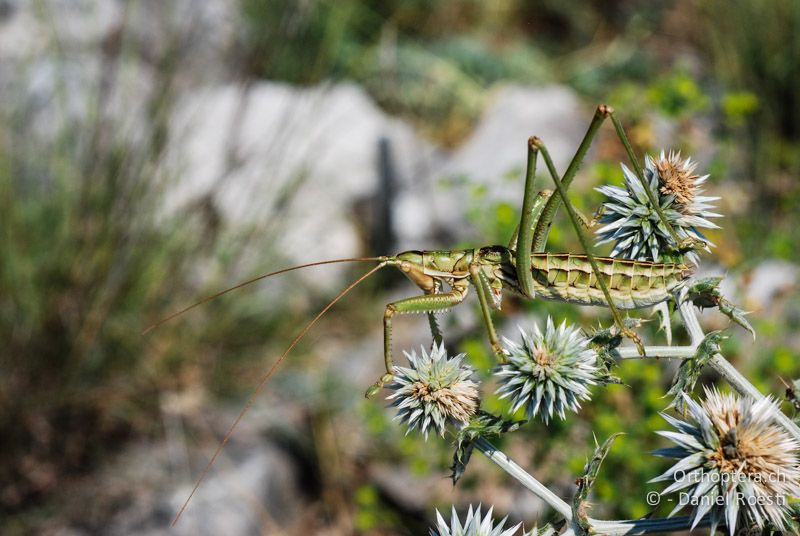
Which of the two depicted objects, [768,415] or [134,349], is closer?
[768,415]

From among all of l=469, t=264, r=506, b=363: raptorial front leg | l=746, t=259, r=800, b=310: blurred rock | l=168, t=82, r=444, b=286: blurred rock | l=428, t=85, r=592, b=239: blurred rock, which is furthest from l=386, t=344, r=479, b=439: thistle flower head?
l=428, t=85, r=592, b=239: blurred rock

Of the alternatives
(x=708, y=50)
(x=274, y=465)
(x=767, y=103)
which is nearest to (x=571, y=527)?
(x=274, y=465)

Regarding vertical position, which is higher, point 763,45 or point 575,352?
point 763,45

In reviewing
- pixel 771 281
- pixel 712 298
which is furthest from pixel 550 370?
pixel 771 281

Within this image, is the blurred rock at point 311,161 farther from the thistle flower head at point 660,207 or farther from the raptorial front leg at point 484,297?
the thistle flower head at point 660,207

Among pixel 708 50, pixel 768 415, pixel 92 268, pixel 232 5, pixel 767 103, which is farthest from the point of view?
pixel 232 5

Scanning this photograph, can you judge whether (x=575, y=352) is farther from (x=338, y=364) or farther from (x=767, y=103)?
(x=767, y=103)

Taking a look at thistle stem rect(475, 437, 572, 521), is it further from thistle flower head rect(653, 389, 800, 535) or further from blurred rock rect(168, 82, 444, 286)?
blurred rock rect(168, 82, 444, 286)
